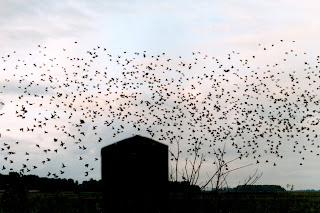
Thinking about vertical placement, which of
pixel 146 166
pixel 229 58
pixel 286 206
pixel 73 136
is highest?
pixel 229 58

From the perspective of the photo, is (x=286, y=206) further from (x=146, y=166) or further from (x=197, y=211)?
(x=197, y=211)

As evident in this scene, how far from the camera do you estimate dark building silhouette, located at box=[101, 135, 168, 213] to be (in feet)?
37.1

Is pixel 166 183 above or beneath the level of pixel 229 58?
beneath

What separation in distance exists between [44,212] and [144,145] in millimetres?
4797

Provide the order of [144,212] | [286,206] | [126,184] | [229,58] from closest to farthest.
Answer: [144,212], [126,184], [286,206], [229,58]

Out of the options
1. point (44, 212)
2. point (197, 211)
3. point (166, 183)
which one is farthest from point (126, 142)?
point (197, 211)

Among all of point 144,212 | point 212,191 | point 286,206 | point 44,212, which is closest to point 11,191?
point 44,212

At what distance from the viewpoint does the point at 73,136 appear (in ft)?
86.1

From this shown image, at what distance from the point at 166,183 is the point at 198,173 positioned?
22.7ft

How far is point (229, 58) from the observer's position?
2100 cm

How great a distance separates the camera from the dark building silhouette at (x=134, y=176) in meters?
11.3

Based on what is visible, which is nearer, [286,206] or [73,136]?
[286,206]

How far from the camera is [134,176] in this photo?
37.3ft

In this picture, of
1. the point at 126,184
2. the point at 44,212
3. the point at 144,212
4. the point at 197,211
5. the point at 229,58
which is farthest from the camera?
the point at 229,58
